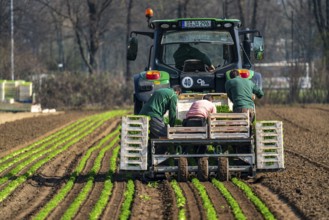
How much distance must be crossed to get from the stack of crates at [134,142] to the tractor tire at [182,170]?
58 centimetres

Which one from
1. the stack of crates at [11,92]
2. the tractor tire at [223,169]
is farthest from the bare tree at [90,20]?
the tractor tire at [223,169]

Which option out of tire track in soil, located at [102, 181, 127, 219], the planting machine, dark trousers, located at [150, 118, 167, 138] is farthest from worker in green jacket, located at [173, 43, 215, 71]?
tire track in soil, located at [102, 181, 127, 219]

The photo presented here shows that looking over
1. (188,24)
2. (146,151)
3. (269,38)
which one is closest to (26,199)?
(146,151)

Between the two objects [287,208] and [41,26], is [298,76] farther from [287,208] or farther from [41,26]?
[287,208]

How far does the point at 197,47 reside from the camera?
14922 mm

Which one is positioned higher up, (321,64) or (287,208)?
(321,64)

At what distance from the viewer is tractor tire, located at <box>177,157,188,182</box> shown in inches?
490

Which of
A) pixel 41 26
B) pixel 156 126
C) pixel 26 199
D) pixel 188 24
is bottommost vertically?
pixel 26 199

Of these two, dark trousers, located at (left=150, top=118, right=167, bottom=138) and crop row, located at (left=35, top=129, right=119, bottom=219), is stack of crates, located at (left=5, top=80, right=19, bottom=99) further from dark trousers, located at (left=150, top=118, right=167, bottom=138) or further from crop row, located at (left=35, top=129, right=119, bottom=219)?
dark trousers, located at (left=150, top=118, right=167, bottom=138)

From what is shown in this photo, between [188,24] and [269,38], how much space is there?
60.0 metres

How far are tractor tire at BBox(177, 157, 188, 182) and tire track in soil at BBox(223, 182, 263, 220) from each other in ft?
2.14

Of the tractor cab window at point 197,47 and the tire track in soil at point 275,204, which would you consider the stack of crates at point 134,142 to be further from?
the tractor cab window at point 197,47

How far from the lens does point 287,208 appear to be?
396 inches

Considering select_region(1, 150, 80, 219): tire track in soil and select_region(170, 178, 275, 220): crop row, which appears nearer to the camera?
select_region(170, 178, 275, 220): crop row
